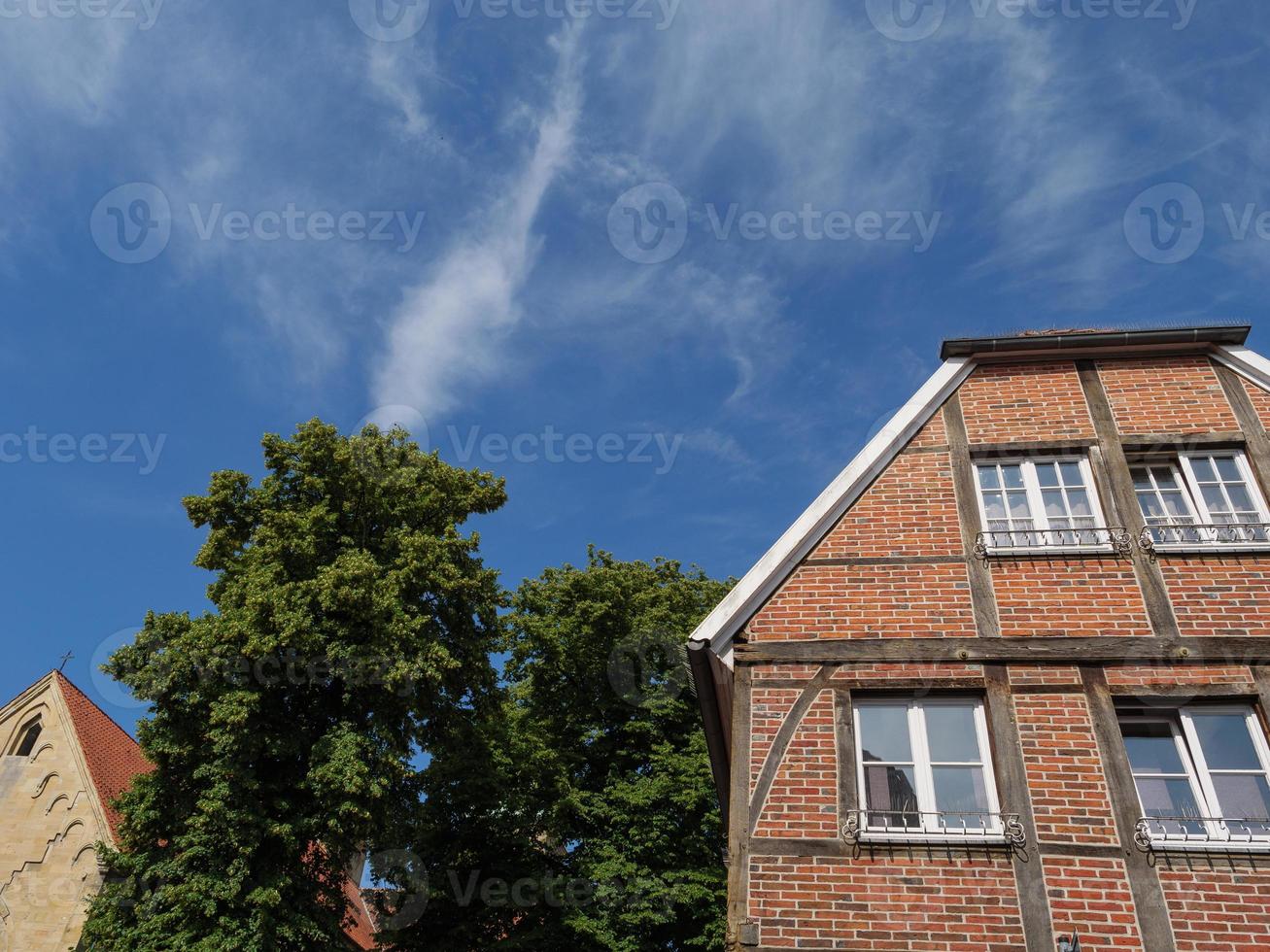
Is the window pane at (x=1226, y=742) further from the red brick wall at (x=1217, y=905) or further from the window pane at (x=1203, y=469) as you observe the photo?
the window pane at (x=1203, y=469)

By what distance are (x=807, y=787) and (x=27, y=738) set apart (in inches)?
1167

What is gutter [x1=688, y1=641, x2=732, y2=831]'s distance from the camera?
A: 8.36m

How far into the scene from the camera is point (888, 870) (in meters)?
7.07

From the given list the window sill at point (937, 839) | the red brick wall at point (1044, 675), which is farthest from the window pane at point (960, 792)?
the red brick wall at point (1044, 675)

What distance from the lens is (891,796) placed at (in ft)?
24.5

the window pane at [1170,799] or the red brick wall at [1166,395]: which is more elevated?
the red brick wall at [1166,395]

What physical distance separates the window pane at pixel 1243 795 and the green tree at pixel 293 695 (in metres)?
12.3

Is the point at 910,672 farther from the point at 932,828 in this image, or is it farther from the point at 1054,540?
the point at 1054,540

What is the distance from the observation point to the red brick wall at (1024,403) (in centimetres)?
964

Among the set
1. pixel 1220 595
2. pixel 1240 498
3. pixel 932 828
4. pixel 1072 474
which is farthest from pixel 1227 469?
pixel 932 828

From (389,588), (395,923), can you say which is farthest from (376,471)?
(395,923)

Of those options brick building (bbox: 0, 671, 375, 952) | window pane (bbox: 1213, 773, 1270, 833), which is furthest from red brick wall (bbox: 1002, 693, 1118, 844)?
brick building (bbox: 0, 671, 375, 952)

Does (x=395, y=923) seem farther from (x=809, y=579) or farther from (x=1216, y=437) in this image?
(x=1216, y=437)

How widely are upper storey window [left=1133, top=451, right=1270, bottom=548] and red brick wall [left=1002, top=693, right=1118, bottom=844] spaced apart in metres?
2.18
